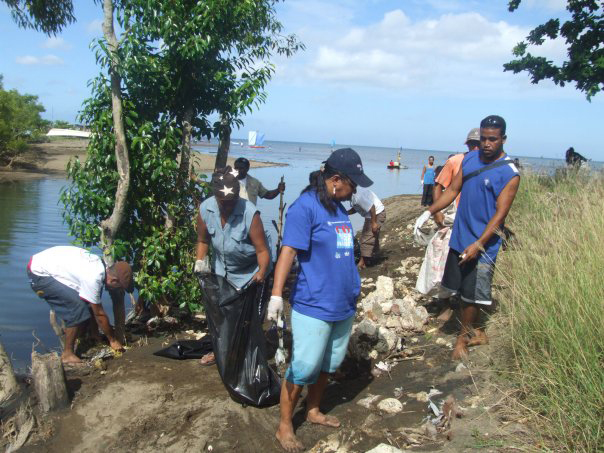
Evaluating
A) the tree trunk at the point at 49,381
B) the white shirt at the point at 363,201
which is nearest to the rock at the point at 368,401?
the tree trunk at the point at 49,381

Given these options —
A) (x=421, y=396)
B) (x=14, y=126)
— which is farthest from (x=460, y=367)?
(x=14, y=126)

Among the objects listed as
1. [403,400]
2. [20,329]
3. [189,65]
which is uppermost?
[189,65]

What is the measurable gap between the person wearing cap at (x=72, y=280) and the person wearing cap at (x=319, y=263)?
2.15 m

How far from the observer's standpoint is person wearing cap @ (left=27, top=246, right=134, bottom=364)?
4.67m

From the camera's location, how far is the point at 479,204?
400 cm

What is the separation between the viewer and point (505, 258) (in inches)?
168

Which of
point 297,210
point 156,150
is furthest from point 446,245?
point 156,150

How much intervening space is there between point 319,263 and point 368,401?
4.29 feet

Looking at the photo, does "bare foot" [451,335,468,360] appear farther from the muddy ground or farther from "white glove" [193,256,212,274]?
"white glove" [193,256,212,274]

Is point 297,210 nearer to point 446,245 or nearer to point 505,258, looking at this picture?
point 505,258

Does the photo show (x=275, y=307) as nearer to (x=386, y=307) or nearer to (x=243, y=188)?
(x=386, y=307)

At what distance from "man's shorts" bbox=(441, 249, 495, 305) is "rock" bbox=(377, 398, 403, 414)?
3.11 feet

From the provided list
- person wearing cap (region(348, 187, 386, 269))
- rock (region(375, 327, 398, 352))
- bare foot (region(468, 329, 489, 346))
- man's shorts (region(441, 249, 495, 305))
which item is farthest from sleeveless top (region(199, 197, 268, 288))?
person wearing cap (region(348, 187, 386, 269))

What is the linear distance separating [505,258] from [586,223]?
774 mm
